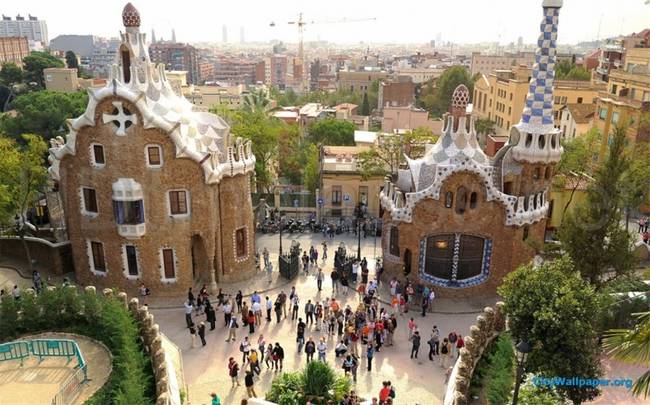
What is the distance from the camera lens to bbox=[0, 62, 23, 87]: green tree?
78.8m

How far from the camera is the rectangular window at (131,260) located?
24.6 meters

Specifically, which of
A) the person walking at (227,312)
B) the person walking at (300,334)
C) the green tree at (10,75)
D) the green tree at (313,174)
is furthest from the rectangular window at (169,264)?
the green tree at (10,75)

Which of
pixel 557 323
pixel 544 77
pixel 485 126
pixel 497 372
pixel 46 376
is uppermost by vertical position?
pixel 544 77

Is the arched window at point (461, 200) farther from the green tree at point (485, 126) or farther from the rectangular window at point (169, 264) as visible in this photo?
the green tree at point (485, 126)

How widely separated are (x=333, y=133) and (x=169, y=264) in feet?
107

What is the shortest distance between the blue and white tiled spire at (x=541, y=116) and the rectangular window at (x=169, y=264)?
1657 cm

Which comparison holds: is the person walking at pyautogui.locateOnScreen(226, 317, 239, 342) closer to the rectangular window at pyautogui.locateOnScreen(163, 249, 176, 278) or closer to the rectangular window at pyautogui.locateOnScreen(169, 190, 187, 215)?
the rectangular window at pyautogui.locateOnScreen(163, 249, 176, 278)

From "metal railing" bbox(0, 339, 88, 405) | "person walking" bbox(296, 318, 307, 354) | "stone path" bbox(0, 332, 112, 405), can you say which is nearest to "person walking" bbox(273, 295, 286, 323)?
"person walking" bbox(296, 318, 307, 354)

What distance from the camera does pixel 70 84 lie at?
3027 inches

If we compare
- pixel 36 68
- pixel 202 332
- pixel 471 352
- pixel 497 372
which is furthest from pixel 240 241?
pixel 36 68

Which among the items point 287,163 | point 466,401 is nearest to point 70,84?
point 287,163

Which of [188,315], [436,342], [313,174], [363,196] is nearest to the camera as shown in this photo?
[436,342]

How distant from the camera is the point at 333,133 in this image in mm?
54844

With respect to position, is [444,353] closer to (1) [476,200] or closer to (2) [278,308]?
(2) [278,308]
